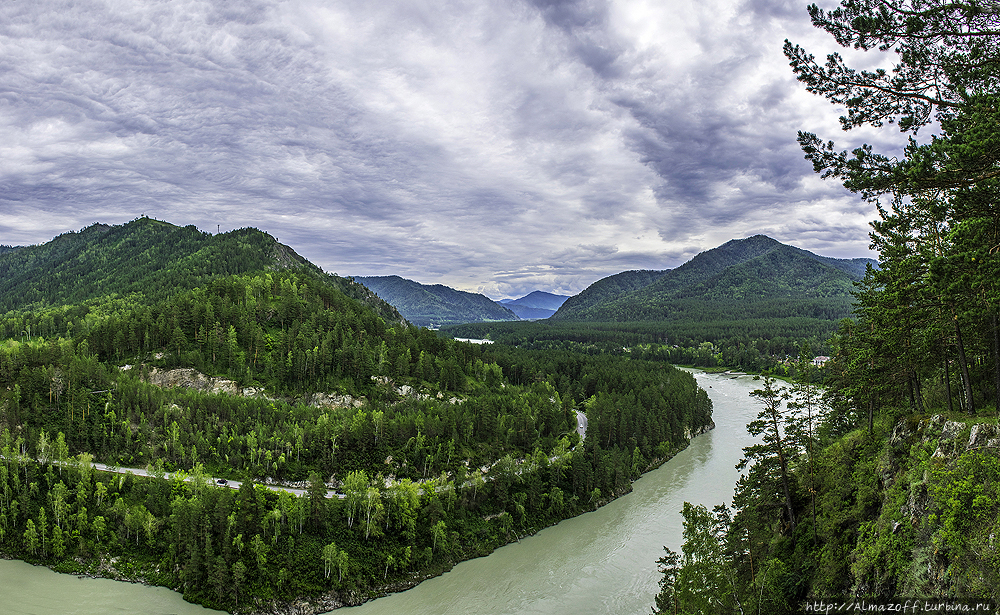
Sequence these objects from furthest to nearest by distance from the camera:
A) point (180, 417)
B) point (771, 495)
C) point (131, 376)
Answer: point (131, 376) < point (180, 417) < point (771, 495)

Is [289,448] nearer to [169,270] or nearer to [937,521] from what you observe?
[937,521]

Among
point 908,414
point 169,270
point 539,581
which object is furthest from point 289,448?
point 169,270

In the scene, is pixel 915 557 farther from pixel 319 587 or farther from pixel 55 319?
pixel 55 319

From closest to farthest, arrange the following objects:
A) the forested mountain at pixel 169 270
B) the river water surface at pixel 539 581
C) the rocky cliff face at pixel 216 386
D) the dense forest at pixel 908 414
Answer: the dense forest at pixel 908 414, the river water surface at pixel 539 581, the rocky cliff face at pixel 216 386, the forested mountain at pixel 169 270

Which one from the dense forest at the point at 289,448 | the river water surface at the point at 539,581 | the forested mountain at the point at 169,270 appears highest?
the forested mountain at the point at 169,270

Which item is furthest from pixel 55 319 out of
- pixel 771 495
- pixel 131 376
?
pixel 771 495

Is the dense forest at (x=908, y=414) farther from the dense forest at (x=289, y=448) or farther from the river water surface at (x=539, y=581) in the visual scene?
the dense forest at (x=289, y=448)

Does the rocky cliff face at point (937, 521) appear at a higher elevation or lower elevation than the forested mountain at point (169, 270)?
lower

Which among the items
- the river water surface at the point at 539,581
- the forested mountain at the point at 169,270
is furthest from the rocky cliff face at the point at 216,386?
the forested mountain at the point at 169,270
